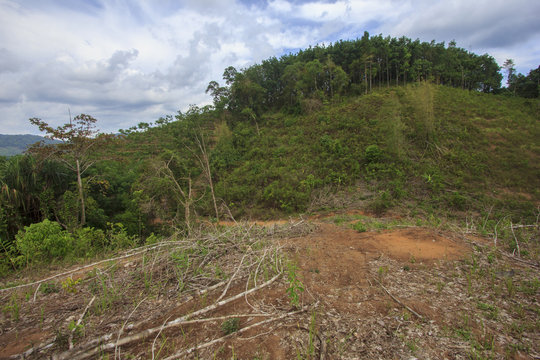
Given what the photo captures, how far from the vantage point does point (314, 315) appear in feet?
7.25

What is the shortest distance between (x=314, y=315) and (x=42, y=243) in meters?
5.55

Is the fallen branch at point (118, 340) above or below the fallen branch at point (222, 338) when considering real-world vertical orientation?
above

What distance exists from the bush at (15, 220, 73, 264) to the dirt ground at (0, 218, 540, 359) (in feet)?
4.95

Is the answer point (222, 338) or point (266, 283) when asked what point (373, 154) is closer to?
point (266, 283)

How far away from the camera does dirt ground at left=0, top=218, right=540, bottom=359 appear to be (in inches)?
72.8

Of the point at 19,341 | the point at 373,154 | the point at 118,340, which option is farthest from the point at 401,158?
→ the point at 19,341

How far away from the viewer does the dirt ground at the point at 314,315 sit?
1.85m

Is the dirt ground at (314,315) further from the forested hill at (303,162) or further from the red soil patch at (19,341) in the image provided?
the forested hill at (303,162)

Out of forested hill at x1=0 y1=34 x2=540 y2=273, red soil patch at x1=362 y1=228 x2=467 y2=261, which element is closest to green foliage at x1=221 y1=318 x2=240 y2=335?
forested hill at x1=0 y1=34 x2=540 y2=273

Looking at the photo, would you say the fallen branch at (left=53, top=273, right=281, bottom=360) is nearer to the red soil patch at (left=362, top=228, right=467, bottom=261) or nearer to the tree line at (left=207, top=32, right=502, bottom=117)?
the red soil patch at (left=362, top=228, right=467, bottom=261)

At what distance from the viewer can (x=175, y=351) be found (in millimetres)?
1859

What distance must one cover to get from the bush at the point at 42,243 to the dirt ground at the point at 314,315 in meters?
1.51

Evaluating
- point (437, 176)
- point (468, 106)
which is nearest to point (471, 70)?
point (468, 106)

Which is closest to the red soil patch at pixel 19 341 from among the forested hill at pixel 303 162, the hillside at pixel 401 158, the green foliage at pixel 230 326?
the green foliage at pixel 230 326
